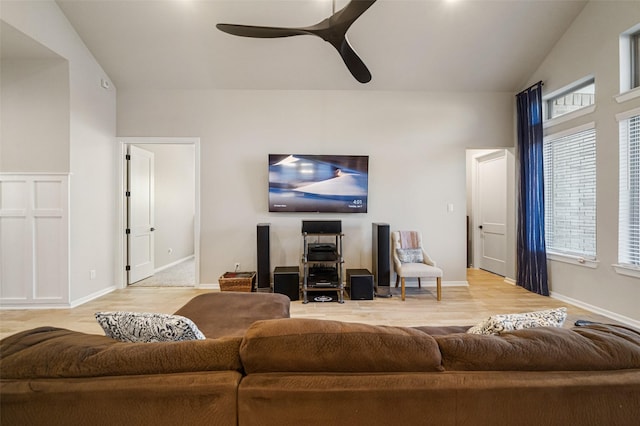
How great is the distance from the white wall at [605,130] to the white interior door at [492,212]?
1.41 metres

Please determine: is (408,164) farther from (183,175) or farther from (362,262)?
(183,175)

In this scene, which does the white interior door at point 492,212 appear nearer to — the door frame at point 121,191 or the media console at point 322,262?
the media console at point 322,262

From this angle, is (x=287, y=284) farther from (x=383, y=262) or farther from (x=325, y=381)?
(x=325, y=381)

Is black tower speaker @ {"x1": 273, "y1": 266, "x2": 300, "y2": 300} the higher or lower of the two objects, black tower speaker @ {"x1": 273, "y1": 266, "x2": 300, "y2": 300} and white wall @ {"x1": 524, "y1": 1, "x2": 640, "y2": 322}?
the lower

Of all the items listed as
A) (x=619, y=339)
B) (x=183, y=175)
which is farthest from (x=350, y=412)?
(x=183, y=175)

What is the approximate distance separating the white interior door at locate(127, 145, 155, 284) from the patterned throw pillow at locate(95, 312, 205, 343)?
12.8 feet

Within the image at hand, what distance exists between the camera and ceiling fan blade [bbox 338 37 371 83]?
2383mm

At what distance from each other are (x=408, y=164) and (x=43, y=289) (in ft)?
16.8

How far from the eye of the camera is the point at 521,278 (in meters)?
4.30

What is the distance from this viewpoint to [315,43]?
12.1 ft

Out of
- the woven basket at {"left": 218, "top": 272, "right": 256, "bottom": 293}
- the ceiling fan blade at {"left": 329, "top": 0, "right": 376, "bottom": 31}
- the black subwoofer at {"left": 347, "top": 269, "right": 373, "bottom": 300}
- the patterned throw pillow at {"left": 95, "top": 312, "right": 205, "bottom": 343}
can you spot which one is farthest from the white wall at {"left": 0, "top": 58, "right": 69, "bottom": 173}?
the black subwoofer at {"left": 347, "top": 269, "right": 373, "bottom": 300}

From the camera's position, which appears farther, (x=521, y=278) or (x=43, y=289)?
(x=521, y=278)

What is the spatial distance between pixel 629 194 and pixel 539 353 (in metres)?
3.41

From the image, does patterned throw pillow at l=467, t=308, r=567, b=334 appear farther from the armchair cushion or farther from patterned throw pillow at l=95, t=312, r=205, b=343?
the armchair cushion
